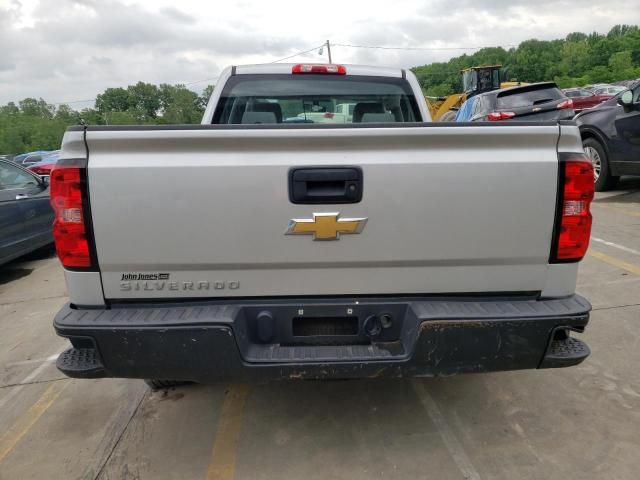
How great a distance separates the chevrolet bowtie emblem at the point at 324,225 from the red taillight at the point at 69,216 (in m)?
0.89

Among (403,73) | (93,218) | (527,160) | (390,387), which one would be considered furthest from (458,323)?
(403,73)

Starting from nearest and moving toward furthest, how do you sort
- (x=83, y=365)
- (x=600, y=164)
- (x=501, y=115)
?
(x=83, y=365), (x=600, y=164), (x=501, y=115)

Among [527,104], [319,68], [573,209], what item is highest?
[319,68]

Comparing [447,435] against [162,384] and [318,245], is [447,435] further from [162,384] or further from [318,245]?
[162,384]

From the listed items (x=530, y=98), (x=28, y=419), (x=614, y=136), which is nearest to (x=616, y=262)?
(x=614, y=136)

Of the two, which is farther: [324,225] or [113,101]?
[113,101]

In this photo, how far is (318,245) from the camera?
6.98ft

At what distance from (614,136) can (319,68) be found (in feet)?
19.9

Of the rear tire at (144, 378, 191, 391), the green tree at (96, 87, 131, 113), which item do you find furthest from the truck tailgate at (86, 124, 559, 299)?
the green tree at (96, 87, 131, 113)

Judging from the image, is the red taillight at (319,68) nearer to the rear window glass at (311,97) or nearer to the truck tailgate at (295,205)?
the rear window glass at (311,97)

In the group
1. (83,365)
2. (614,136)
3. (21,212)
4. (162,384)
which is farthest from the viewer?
(614,136)

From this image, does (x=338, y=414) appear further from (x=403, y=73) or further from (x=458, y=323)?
(x=403, y=73)

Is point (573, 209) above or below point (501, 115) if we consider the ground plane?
below

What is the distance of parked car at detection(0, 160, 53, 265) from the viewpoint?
5.95 m
